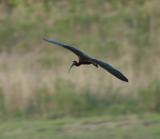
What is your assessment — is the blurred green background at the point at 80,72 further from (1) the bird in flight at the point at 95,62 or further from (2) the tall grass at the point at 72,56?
(1) the bird in flight at the point at 95,62

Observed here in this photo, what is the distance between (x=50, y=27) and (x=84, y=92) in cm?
373

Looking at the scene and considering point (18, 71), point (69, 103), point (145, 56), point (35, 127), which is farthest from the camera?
point (145, 56)

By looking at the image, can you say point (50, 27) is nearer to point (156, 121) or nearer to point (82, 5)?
point (82, 5)

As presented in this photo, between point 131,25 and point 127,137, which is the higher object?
point 131,25

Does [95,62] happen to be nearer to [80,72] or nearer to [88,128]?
[88,128]

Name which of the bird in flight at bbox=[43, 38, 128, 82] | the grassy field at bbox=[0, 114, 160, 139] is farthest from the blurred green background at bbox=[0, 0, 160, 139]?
the bird in flight at bbox=[43, 38, 128, 82]

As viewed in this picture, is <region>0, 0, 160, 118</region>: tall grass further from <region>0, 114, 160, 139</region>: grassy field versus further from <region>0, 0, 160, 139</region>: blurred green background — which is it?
<region>0, 114, 160, 139</region>: grassy field

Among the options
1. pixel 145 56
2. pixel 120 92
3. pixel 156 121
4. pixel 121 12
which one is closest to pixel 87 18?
pixel 121 12

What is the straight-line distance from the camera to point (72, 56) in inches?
345

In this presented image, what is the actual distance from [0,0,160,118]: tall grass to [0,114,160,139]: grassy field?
396 mm

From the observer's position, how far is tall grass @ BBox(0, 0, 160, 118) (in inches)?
273

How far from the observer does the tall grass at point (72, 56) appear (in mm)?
6934

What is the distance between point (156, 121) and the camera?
6.14m

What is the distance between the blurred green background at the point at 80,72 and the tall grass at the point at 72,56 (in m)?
0.01
